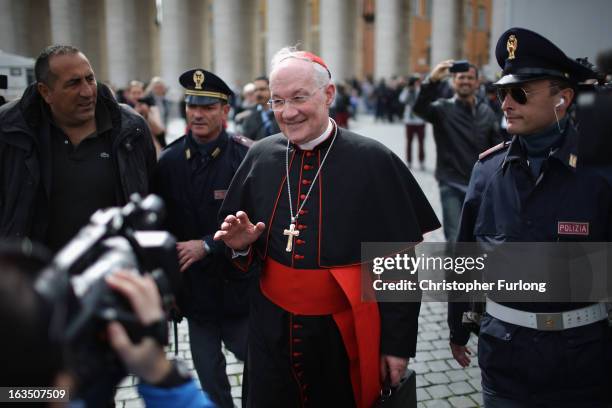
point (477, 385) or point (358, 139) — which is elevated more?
point (358, 139)

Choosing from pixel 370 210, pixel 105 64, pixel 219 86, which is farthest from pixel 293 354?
pixel 105 64

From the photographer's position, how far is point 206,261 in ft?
11.4

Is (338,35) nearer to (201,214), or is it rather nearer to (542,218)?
(201,214)

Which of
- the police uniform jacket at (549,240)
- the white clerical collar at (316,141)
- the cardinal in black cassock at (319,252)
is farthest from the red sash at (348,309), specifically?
the white clerical collar at (316,141)

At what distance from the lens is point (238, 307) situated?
355 centimetres

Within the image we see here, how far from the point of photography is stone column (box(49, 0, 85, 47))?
→ 31797 millimetres

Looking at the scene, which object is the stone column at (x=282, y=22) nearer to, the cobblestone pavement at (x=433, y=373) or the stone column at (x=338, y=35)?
the stone column at (x=338, y=35)

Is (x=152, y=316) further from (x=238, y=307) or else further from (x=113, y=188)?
(x=238, y=307)

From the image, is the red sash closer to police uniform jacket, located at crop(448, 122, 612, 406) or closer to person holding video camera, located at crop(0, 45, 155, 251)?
police uniform jacket, located at crop(448, 122, 612, 406)

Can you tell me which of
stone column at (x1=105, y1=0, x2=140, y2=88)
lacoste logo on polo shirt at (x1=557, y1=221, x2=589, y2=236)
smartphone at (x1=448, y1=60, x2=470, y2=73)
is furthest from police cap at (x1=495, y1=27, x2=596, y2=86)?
stone column at (x1=105, y1=0, x2=140, y2=88)

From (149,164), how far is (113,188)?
413mm

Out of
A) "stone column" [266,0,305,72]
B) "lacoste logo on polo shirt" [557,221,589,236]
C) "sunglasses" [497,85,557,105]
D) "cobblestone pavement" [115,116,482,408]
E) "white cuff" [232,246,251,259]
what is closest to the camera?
"lacoste logo on polo shirt" [557,221,589,236]

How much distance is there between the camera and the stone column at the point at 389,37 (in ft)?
94.7

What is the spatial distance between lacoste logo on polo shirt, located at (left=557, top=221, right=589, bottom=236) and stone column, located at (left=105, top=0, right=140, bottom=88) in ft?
112
